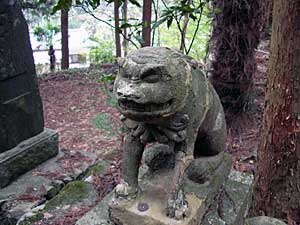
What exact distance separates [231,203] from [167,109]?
2.56 feet

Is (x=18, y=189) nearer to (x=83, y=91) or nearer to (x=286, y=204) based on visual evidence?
(x=286, y=204)

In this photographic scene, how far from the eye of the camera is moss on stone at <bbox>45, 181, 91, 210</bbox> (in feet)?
7.39

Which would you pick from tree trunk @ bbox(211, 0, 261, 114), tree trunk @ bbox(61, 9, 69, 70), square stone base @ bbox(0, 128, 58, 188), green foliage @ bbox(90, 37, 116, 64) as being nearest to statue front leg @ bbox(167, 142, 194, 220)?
square stone base @ bbox(0, 128, 58, 188)

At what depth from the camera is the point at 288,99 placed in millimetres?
2557

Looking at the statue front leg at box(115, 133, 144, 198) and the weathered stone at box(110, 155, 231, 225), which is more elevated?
the statue front leg at box(115, 133, 144, 198)

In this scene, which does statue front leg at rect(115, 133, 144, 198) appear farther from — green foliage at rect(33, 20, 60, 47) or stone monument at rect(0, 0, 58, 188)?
green foliage at rect(33, 20, 60, 47)

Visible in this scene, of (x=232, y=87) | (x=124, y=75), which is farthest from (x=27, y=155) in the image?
(x=124, y=75)

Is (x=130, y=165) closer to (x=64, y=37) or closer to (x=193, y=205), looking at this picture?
(x=193, y=205)

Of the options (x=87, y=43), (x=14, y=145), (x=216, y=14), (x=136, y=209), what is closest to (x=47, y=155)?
(x=14, y=145)

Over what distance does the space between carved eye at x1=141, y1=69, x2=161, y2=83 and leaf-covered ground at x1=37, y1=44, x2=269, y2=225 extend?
4.38ft

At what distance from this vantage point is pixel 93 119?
576cm

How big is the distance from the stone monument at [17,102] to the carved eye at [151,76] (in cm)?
222

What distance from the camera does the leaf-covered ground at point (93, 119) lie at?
4.06 m

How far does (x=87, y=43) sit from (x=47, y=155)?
41.5 ft
